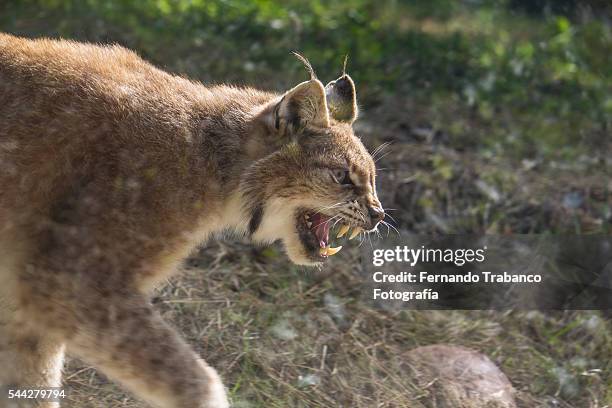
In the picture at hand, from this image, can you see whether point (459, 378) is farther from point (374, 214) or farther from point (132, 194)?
point (132, 194)

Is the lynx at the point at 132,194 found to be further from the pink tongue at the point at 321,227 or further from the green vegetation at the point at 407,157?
the green vegetation at the point at 407,157

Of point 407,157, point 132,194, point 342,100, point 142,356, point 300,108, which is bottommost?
point 142,356

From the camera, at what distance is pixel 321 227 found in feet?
17.9

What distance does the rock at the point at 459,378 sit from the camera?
5961mm

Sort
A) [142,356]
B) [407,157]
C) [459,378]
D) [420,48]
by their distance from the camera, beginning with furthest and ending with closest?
[420,48]
[407,157]
[459,378]
[142,356]

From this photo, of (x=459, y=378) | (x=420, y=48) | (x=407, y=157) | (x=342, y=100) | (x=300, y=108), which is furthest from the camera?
(x=420, y=48)

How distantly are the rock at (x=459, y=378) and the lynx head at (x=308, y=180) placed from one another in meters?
1.27

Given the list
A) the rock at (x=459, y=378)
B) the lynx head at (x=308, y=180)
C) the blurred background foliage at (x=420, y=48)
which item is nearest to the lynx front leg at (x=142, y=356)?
the lynx head at (x=308, y=180)

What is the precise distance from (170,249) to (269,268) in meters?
2.20

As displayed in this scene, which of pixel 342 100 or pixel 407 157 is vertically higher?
pixel 407 157

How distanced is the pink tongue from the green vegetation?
1054mm

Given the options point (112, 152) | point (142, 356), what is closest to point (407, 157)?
point (112, 152)

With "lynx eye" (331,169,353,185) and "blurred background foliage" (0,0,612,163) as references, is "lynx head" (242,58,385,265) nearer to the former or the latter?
"lynx eye" (331,169,353,185)

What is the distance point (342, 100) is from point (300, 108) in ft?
1.79
